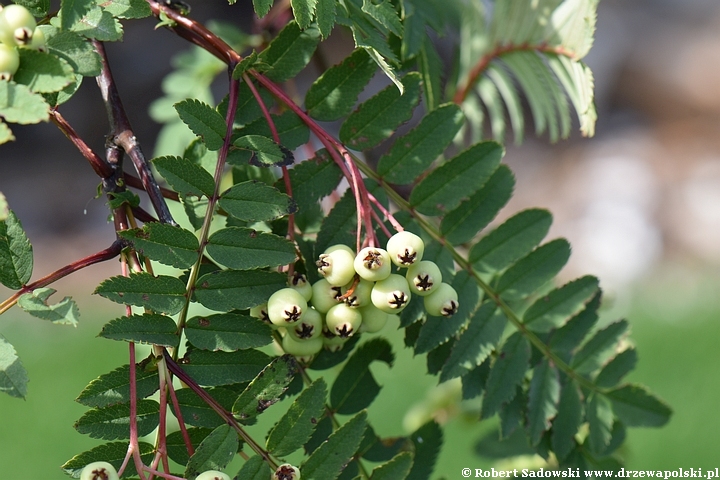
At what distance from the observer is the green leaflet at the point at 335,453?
77 centimetres

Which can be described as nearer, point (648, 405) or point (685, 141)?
point (648, 405)

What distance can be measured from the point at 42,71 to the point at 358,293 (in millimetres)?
375

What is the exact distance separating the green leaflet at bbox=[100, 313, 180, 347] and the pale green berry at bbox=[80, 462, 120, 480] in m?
0.12

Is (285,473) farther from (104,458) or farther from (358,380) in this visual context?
(358,380)

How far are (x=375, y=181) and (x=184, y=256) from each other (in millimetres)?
276

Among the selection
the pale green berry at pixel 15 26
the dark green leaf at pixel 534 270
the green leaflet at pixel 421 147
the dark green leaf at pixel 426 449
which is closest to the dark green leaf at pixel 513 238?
the dark green leaf at pixel 534 270

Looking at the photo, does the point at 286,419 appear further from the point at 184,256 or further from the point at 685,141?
the point at 685,141

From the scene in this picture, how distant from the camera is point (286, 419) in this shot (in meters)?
0.78

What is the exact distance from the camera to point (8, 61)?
64 centimetres

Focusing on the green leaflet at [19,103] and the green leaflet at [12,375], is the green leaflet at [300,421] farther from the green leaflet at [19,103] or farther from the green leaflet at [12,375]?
the green leaflet at [19,103]

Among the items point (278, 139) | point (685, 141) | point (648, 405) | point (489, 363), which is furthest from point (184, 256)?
point (685, 141)

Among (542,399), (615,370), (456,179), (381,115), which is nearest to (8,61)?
(381,115)

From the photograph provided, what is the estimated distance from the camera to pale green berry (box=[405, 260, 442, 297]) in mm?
778

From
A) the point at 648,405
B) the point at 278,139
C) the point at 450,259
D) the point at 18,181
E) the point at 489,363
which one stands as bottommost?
the point at 648,405
